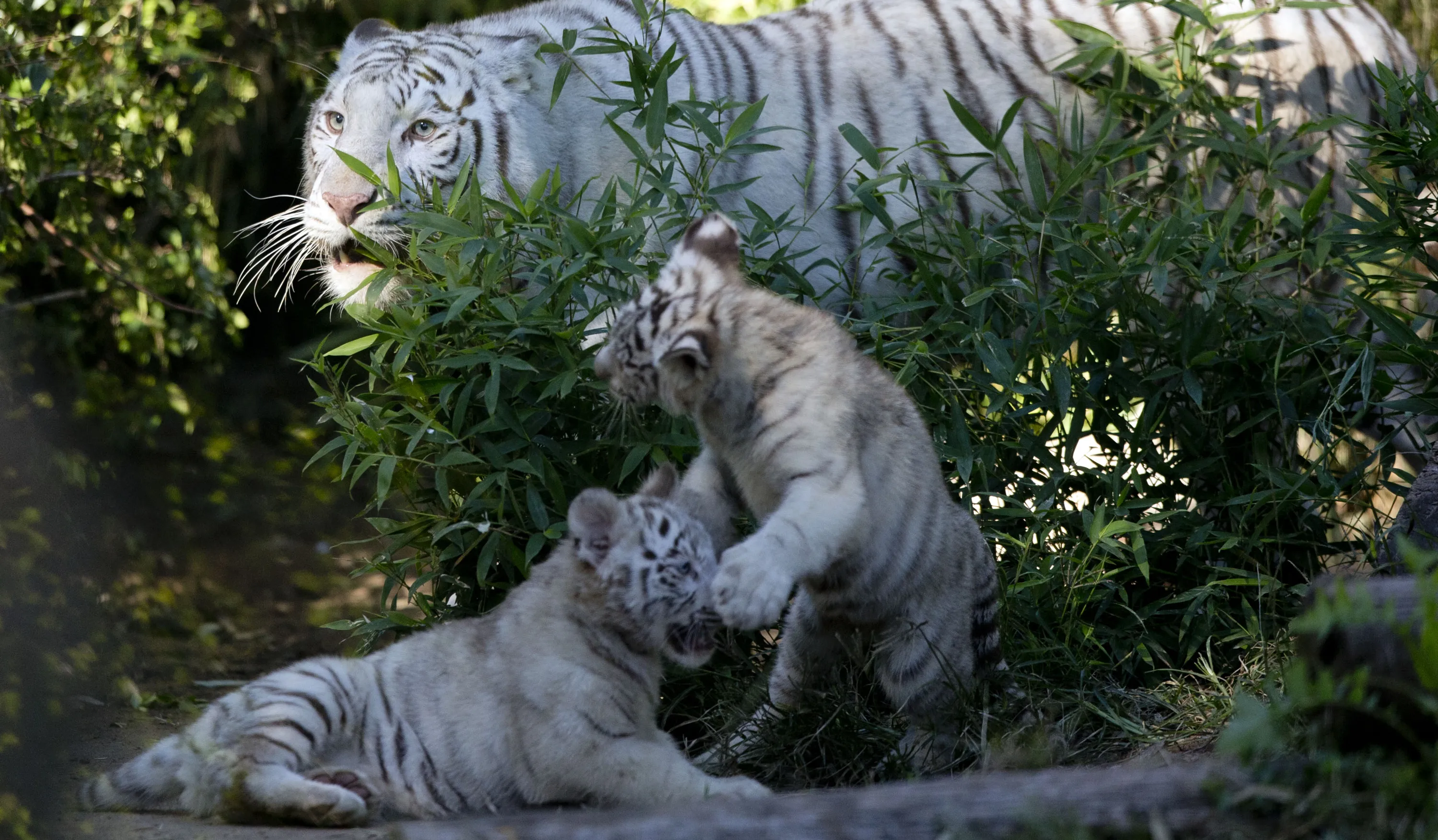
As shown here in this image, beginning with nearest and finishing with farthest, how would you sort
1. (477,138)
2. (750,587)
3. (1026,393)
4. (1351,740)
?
(1351,740)
(750,587)
(1026,393)
(477,138)

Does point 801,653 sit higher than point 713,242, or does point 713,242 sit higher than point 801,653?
point 713,242

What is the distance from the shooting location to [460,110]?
10.1 ft

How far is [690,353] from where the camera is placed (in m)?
2.08

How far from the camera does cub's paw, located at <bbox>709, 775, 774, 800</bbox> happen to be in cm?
203

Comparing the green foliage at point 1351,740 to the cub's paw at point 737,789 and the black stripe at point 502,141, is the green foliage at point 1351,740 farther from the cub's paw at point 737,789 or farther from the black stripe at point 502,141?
the black stripe at point 502,141

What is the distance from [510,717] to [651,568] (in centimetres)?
35

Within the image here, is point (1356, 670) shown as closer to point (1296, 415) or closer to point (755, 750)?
point (755, 750)

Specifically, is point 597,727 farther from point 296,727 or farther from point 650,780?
point 296,727

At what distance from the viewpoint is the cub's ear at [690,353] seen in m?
2.07

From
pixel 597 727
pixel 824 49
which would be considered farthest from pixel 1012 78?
pixel 597 727

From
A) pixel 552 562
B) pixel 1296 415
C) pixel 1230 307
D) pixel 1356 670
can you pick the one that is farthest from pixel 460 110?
pixel 1356 670

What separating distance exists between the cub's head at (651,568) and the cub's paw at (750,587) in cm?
23

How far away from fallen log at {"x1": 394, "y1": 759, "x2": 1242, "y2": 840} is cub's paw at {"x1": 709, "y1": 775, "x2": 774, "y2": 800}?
1.93 ft

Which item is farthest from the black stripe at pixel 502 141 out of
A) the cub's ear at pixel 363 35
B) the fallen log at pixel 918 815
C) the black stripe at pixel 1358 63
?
the black stripe at pixel 1358 63
